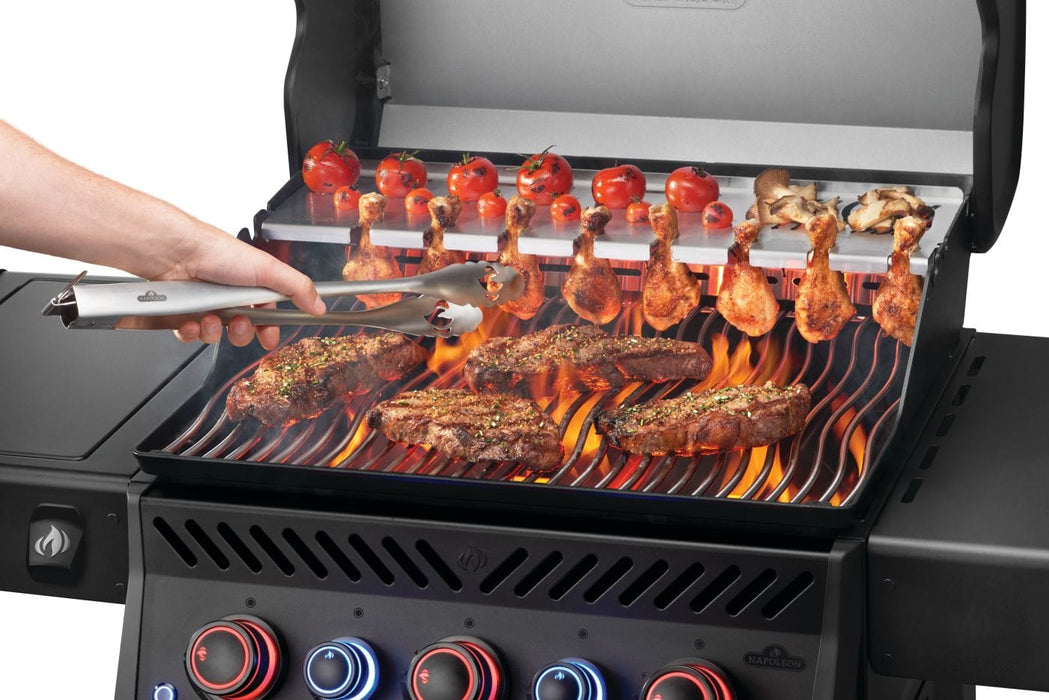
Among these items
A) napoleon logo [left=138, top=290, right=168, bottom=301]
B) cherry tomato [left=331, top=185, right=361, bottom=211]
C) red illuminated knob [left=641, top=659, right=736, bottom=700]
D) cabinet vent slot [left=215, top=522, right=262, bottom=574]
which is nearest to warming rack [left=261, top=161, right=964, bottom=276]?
cherry tomato [left=331, top=185, right=361, bottom=211]

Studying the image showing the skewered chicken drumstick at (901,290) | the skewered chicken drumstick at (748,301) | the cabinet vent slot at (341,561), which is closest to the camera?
the cabinet vent slot at (341,561)

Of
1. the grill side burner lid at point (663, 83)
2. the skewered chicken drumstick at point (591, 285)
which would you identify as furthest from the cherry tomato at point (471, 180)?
the skewered chicken drumstick at point (591, 285)

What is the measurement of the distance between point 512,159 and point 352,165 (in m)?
0.34

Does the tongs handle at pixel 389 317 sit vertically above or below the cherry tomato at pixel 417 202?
below

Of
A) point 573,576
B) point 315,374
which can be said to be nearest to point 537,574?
point 573,576

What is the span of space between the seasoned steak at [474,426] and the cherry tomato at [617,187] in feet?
1.81

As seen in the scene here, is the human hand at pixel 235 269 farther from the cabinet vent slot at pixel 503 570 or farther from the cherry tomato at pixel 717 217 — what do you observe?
the cherry tomato at pixel 717 217

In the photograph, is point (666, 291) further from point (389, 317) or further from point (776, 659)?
point (776, 659)

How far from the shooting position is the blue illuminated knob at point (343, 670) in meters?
2.50

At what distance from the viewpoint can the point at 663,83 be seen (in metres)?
3.26

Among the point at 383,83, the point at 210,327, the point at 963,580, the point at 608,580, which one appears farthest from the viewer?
the point at 383,83

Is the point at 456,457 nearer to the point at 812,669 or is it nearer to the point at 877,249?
the point at 812,669

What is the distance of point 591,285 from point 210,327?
31.7 inches

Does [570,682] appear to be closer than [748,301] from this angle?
Yes
